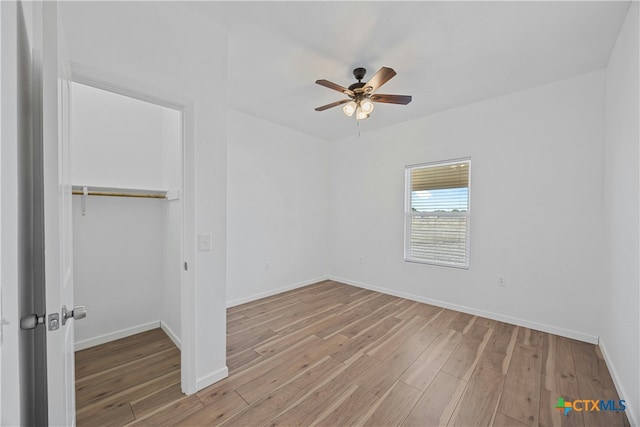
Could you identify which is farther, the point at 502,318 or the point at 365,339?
the point at 502,318

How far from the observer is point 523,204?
2957mm

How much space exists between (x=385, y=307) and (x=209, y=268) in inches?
98.7

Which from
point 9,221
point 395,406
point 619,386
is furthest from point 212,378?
point 619,386

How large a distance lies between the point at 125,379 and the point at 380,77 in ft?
10.3

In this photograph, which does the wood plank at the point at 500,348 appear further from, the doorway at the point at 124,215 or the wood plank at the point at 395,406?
the doorway at the point at 124,215

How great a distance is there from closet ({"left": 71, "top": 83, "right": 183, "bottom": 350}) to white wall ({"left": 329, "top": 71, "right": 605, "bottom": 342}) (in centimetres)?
301

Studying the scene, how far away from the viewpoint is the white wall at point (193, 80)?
148 centimetres

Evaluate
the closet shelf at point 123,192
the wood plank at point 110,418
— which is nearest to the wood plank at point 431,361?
the wood plank at point 110,418

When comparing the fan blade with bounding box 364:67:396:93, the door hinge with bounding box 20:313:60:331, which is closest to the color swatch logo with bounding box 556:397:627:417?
the fan blade with bounding box 364:67:396:93

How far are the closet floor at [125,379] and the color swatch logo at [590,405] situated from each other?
2617 mm

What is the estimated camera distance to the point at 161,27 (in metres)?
1.70

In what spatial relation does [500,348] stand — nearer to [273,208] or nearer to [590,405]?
[590,405]

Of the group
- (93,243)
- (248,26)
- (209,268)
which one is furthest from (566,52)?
(93,243)

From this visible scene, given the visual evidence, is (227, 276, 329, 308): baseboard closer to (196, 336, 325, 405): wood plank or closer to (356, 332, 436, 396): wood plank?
(196, 336, 325, 405): wood plank
